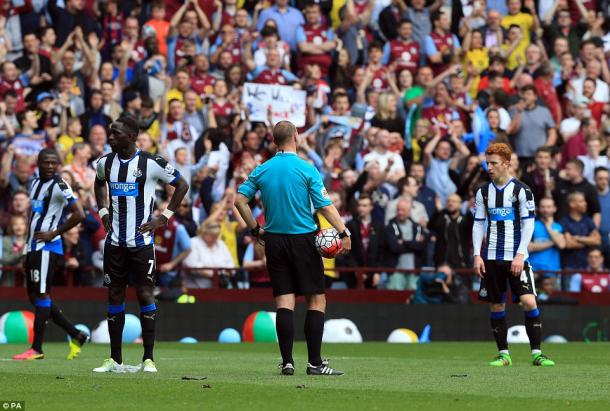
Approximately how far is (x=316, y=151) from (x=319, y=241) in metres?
12.0

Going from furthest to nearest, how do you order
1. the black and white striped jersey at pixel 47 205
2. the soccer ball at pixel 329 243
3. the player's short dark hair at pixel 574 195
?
1. the player's short dark hair at pixel 574 195
2. the black and white striped jersey at pixel 47 205
3. the soccer ball at pixel 329 243

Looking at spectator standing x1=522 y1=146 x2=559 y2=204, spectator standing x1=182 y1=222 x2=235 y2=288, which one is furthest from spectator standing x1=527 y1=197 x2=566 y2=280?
spectator standing x1=182 y1=222 x2=235 y2=288

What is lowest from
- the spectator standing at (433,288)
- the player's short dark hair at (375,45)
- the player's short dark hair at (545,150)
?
the spectator standing at (433,288)

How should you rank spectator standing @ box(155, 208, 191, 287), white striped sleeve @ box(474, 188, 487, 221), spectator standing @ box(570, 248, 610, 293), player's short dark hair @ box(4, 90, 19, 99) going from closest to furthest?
white striped sleeve @ box(474, 188, 487, 221) → spectator standing @ box(155, 208, 191, 287) → player's short dark hair @ box(4, 90, 19, 99) → spectator standing @ box(570, 248, 610, 293)

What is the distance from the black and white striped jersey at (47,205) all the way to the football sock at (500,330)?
5084 mm

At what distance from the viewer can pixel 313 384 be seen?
11.2 meters

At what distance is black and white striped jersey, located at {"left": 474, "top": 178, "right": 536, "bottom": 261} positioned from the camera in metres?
14.8

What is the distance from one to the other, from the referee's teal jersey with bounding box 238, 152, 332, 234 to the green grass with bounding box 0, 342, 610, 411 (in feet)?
4.62

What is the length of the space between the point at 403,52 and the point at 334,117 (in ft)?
9.44

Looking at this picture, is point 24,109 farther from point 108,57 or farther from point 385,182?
point 385,182

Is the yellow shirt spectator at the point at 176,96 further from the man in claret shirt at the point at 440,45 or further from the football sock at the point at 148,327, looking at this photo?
the football sock at the point at 148,327

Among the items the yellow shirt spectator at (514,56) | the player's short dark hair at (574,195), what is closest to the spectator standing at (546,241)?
the player's short dark hair at (574,195)

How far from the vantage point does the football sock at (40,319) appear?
1548cm

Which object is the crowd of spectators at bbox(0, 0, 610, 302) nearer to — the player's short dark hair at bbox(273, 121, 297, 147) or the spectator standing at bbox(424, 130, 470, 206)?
the spectator standing at bbox(424, 130, 470, 206)
